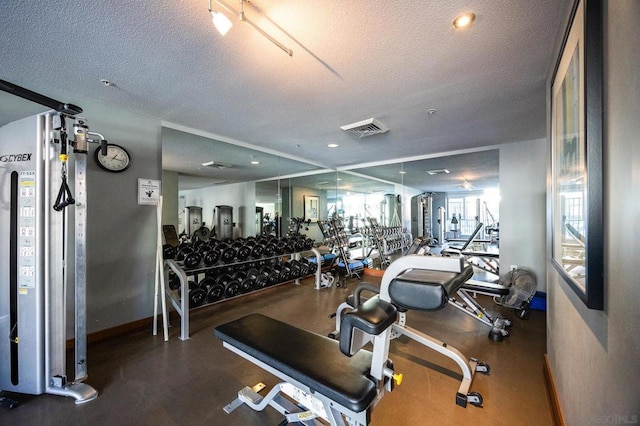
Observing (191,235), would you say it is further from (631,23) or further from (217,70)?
(631,23)

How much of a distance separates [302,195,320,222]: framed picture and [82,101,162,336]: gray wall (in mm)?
3377

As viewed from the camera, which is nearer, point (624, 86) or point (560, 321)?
point (624, 86)

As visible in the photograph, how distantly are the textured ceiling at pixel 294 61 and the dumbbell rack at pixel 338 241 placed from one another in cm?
225

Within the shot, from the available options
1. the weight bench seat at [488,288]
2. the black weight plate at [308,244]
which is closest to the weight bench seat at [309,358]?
the weight bench seat at [488,288]

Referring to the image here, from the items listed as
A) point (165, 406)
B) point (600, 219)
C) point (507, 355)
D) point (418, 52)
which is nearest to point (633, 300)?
point (600, 219)

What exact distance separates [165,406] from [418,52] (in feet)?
10.1

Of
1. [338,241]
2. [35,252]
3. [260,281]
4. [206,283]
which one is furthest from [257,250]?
[35,252]

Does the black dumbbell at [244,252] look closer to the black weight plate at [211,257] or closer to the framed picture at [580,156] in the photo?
the black weight plate at [211,257]

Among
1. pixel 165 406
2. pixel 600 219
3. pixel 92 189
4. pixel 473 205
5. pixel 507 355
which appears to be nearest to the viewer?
pixel 600 219

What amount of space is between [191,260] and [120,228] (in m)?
0.83

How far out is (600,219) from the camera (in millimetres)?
839

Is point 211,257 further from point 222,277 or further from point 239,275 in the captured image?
point 239,275

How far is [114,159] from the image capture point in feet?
9.07

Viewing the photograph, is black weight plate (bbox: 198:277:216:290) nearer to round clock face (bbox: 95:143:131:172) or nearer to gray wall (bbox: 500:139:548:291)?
round clock face (bbox: 95:143:131:172)
